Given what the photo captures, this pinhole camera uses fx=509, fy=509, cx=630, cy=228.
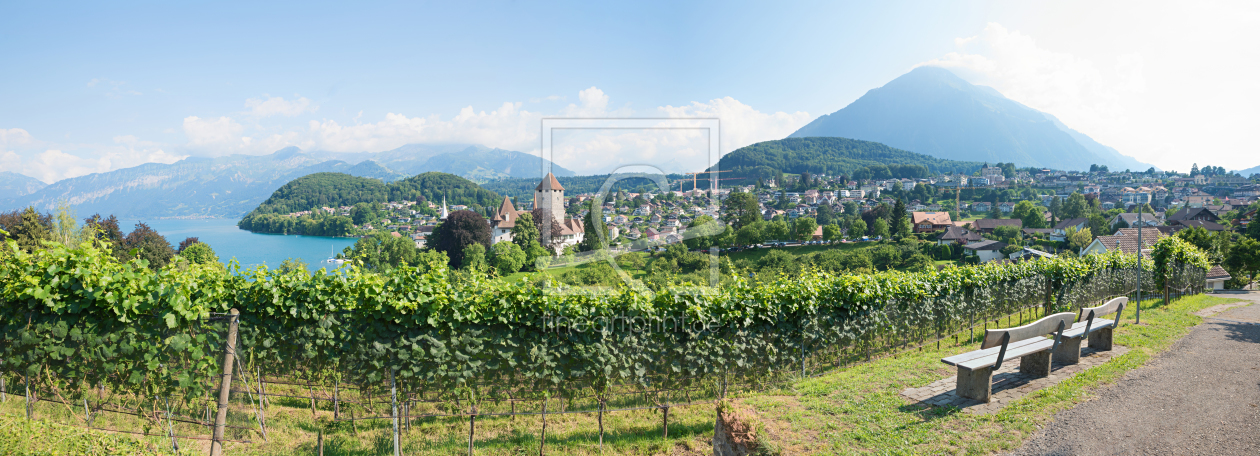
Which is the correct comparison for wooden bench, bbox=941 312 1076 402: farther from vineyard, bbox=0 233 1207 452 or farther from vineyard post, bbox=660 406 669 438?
vineyard post, bbox=660 406 669 438

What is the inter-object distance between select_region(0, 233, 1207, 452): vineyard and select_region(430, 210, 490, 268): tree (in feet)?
184

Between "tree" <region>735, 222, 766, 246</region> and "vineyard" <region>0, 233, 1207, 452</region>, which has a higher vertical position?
"vineyard" <region>0, 233, 1207, 452</region>

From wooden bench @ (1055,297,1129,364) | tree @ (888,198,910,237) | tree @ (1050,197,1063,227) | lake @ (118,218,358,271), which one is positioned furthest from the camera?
tree @ (1050,197,1063,227)

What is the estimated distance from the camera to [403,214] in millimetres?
135500

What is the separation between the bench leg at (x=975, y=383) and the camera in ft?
15.9

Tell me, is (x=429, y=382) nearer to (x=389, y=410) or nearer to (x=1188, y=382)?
(x=389, y=410)

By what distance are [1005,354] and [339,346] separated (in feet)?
21.1

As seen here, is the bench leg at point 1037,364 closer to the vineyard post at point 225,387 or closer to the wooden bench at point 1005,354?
the wooden bench at point 1005,354

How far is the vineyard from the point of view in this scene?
13.6 ft

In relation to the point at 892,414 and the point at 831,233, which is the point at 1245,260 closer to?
the point at 892,414

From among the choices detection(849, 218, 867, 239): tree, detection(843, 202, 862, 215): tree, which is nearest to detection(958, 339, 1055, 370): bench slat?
detection(849, 218, 867, 239): tree

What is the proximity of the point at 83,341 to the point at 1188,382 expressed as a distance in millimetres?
10567

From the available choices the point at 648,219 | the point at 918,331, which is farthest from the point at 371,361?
the point at 918,331

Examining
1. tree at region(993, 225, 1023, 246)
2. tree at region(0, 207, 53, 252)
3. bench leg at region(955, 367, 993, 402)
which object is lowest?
tree at region(993, 225, 1023, 246)
